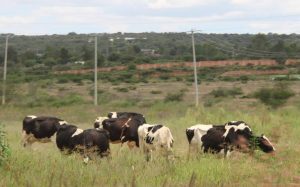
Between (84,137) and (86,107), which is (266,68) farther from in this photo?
(84,137)

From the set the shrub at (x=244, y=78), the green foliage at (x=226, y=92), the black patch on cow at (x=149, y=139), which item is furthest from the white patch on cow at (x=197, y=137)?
the shrub at (x=244, y=78)

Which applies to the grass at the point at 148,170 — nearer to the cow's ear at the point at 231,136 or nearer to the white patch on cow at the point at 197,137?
the cow's ear at the point at 231,136

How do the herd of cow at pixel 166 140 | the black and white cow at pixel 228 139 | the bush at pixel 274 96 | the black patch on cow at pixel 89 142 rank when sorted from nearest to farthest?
the black patch on cow at pixel 89 142 < the herd of cow at pixel 166 140 < the black and white cow at pixel 228 139 < the bush at pixel 274 96

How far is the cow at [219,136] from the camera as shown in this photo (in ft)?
49.8

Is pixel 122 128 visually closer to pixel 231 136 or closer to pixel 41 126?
pixel 41 126

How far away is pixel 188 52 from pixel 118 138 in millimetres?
87240

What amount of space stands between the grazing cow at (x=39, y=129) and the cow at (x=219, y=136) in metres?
5.84

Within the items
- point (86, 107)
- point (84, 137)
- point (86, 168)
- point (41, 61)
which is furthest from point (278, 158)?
point (41, 61)

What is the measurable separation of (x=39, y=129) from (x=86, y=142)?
260 inches

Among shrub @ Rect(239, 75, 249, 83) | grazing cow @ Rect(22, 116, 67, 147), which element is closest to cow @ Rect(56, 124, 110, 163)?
grazing cow @ Rect(22, 116, 67, 147)

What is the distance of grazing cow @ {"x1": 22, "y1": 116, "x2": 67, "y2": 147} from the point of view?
20.0 metres

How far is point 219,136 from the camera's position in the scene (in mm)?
15484

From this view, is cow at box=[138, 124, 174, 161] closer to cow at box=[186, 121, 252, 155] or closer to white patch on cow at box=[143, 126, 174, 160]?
white patch on cow at box=[143, 126, 174, 160]

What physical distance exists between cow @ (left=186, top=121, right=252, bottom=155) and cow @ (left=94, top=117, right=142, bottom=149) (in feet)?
9.45
